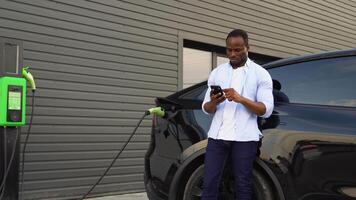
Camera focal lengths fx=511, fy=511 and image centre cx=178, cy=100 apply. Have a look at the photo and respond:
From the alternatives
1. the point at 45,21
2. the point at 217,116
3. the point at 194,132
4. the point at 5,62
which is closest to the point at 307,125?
the point at 217,116

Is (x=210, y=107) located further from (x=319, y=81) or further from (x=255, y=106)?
(x=319, y=81)

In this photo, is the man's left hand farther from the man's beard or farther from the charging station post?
the charging station post

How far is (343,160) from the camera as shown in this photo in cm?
339

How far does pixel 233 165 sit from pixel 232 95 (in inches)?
19.9

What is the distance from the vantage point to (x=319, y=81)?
3.79m

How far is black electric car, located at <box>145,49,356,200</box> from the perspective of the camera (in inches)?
135

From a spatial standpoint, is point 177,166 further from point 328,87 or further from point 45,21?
point 45,21

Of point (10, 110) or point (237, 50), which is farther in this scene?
point (10, 110)

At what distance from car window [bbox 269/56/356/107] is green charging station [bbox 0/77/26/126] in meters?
2.37

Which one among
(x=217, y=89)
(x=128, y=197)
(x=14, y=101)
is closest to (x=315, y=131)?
(x=217, y=89)

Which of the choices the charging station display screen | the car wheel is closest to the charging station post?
the charging station display screen

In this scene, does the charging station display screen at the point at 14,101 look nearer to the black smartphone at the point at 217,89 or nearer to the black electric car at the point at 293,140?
the black electric car at the point at 293,140

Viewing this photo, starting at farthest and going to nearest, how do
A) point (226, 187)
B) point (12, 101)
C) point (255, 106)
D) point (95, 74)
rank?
1. point (95, 74)
2. point (12, 101)
3. point (226, 187)
4. point (255, 106)

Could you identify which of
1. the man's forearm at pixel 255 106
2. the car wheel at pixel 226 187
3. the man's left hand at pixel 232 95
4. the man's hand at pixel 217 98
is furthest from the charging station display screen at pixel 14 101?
the man's forearm at pixel 255 106
